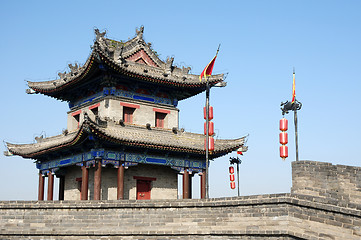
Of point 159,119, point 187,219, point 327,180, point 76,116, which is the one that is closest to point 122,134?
point 159,119

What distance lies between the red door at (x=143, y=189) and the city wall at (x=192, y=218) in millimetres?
8182

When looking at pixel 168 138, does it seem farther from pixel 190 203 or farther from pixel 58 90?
pixel 190 203

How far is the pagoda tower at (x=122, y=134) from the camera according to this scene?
23328 mm

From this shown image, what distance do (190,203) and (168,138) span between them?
31.6 ft

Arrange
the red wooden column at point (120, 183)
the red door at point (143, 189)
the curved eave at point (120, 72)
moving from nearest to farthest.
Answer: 1. the red wooden column at point (120, 183)
2. the curved eave at point (120, 72)
3. the red door at point (143, 189)

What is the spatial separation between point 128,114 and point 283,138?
30.8ft

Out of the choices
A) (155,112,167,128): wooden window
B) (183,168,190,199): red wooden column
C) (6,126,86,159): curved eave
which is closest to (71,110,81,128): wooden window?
(6,126,86,159): curved eave

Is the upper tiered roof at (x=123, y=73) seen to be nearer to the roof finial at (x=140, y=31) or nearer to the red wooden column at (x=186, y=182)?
the roof finial at (x=140, y=31)

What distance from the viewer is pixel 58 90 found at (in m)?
27.3

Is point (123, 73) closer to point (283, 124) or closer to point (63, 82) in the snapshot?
point (63, 82)

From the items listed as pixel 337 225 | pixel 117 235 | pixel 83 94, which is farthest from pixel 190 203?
pixel 83 94

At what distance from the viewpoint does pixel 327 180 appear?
55.2ft

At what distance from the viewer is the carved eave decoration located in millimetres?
22312

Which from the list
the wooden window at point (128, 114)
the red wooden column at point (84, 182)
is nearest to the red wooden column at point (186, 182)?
the wooden window at point (128, 114)
